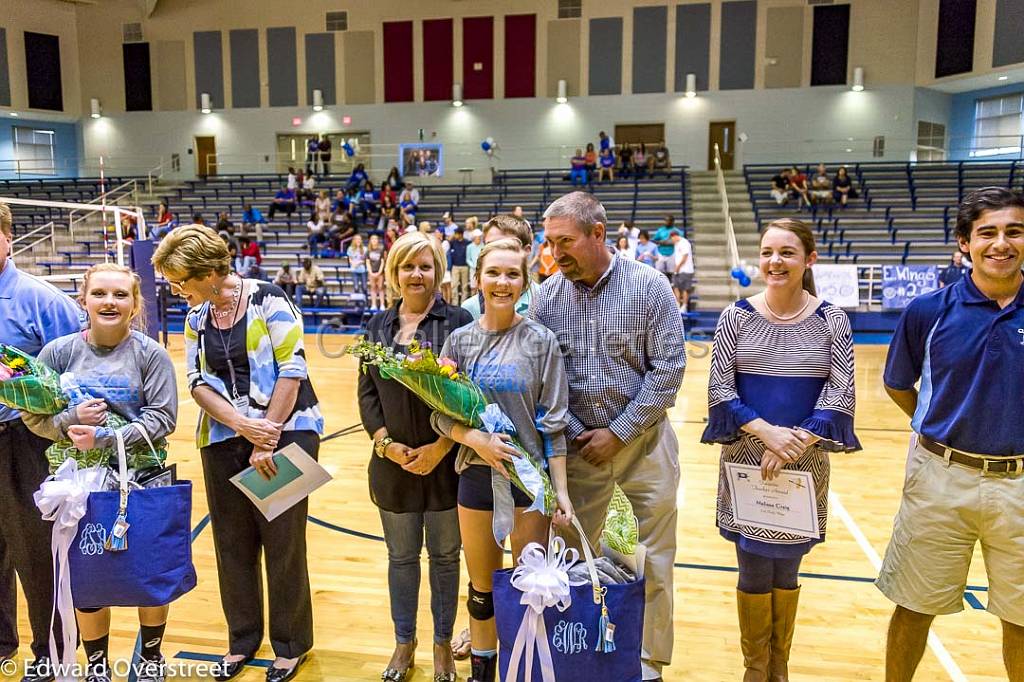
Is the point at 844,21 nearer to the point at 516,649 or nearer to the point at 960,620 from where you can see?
the point at 960,620

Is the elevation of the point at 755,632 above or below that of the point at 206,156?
below

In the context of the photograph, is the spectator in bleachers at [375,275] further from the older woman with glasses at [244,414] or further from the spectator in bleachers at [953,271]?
the older woman with glasses at [244,414]

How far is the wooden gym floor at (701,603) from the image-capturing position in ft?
9.43

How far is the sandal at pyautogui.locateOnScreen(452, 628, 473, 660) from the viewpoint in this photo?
2.93m

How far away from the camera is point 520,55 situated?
66.0 ft

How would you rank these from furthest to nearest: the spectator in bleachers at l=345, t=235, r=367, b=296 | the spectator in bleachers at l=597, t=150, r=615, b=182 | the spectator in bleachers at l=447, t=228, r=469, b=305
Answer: the spectator in bleachers at l=597, t=150, r=615, b=182 → the spectator in bleachers at l=345, t=235, r=367, b=296 → the spectator in bleachers at l=447, t=228, r=469, b=305

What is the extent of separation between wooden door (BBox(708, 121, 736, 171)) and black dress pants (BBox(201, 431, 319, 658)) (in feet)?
61.1

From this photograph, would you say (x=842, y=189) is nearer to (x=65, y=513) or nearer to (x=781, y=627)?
(x=781, y=627)

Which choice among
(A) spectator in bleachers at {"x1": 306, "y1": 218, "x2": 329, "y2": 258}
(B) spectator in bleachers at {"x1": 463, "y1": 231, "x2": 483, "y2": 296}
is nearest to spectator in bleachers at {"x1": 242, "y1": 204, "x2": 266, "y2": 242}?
(A) spectator in bleachers at {"x1": 306, "y1": 218, "x2": 329, "y2": 258}

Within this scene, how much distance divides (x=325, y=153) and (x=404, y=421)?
762 inches

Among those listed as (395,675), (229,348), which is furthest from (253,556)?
(229,348)

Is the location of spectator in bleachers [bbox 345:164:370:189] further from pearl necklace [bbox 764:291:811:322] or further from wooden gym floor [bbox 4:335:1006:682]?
pearl necklace [bbox 764:291:811:322]

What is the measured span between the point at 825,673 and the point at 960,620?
796 mm

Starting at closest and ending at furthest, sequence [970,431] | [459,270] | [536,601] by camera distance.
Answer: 1. [536,601]
2. [970,431]
3. [459,270]
